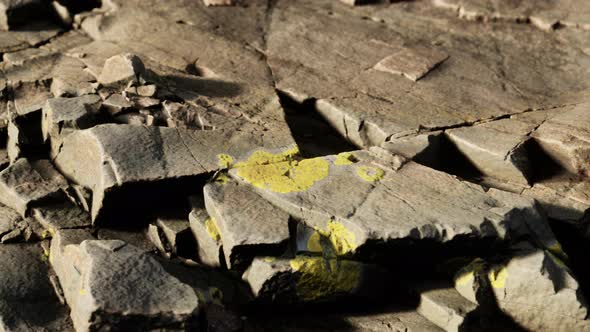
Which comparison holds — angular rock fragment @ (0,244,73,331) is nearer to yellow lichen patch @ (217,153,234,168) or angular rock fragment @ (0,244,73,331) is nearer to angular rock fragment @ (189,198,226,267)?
angular rock fragment @ (189,198,226,267)

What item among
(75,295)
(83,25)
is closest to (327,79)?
(83,25)

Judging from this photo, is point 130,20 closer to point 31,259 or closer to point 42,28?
point 42,28

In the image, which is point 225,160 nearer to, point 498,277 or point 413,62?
point 498,277

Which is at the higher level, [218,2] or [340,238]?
[218,2]

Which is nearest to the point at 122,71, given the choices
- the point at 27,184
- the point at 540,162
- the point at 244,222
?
the point at 27,184

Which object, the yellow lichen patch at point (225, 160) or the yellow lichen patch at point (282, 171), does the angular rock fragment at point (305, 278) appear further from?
the yellow lichen patch at point (225, 160)

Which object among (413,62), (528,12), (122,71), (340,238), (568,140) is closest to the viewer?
(340,238)
